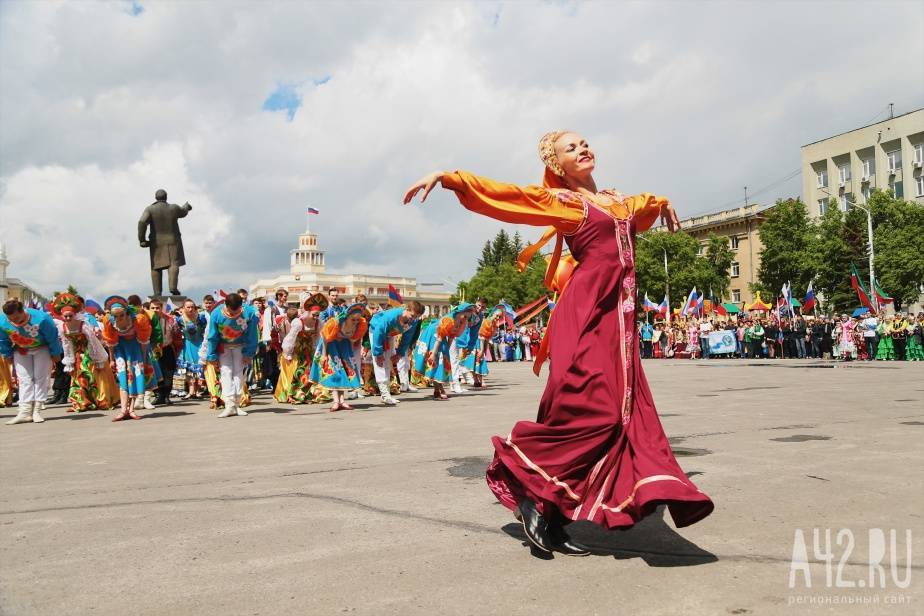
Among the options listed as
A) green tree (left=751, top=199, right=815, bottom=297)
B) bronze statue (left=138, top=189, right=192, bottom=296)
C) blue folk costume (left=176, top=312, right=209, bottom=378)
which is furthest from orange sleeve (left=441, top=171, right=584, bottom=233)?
green tree (left=751, top=199, right=815, bottom=297)

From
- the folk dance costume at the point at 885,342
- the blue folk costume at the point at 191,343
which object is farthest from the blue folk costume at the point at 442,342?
the folk dance costume at the point at 885,342

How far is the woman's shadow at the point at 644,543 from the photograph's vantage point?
3.89 meters

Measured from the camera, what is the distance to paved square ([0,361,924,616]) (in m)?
3.39

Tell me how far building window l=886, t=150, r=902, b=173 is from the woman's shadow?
232 feet

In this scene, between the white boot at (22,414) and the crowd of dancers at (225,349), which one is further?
the crowd of dancers at (225,349)

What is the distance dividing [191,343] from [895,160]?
216ft

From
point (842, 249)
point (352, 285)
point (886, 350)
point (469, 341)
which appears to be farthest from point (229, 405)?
point (352, 285)

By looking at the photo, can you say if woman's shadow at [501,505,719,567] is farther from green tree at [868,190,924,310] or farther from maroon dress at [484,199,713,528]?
green tree at [868,190,924,310]

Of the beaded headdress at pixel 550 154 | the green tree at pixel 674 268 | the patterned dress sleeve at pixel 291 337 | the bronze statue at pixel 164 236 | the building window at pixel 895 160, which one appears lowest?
the patterned dress sleeve at pixel 291 337

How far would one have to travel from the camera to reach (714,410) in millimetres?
11000

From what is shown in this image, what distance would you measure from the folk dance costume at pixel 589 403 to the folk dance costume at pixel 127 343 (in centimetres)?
934

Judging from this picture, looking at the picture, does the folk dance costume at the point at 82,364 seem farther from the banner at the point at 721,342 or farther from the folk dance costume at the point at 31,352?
the banner at the point at 721,342

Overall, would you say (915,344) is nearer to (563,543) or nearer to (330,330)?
(330,330)

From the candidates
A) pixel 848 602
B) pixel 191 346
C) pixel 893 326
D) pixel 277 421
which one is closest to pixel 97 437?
pixel 277 421
